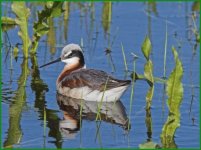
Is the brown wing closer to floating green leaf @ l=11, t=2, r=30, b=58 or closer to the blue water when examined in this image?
the blue water

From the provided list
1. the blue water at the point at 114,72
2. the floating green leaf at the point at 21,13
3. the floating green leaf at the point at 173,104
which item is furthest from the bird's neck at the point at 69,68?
the floating green leaf at the point at 173,104

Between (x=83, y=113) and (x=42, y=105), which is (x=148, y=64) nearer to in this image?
(x=83, y=113)

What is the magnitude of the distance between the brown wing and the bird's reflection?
24 centimetres

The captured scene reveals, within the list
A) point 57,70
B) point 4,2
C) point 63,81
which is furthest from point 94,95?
point 4,2

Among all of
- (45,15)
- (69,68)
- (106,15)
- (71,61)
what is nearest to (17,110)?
(69,68)

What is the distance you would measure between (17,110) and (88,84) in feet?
4.57

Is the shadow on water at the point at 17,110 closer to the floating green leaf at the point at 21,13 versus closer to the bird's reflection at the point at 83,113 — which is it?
the bird's reflection at the point at 83,113

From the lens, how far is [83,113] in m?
12.1

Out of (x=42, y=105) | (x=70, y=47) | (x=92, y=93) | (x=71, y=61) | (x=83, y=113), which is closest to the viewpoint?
(x=83, y=113)

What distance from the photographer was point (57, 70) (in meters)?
14.5

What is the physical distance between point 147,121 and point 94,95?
4.79 feet

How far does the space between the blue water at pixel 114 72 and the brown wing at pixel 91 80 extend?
0.35 metres

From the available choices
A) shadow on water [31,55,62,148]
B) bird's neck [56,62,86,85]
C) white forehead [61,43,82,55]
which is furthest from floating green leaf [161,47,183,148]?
white forehead [61,43,82,55]

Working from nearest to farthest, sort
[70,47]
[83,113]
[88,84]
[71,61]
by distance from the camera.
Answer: [83,113], [88,84], [70,47], [71,61]
